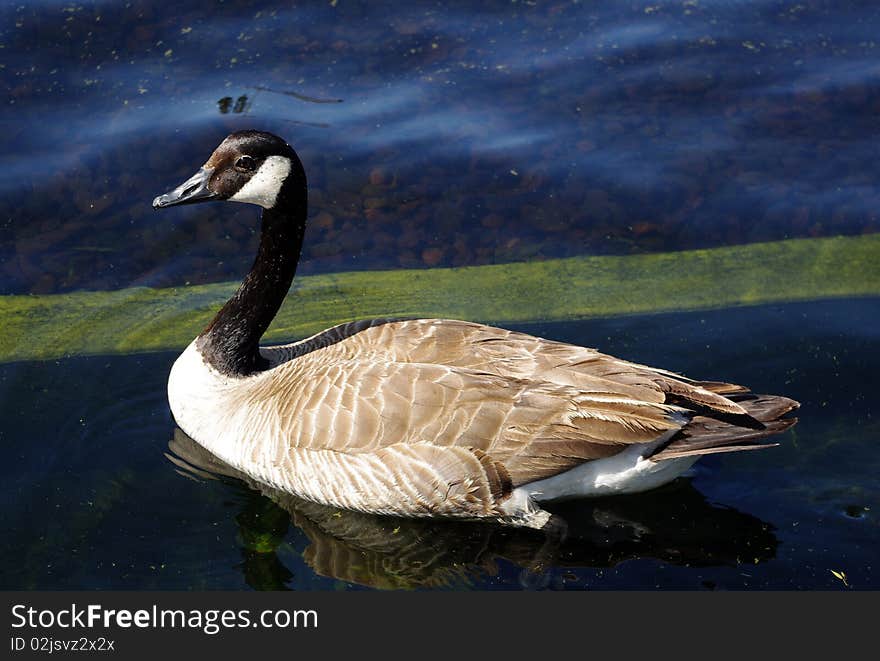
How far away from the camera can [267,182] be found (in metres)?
6.67

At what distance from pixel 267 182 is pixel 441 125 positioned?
12.5ft

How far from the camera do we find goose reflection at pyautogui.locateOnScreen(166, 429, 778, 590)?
6.04 metres

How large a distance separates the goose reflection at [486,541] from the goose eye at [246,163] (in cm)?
198

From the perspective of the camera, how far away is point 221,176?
6.67 metres

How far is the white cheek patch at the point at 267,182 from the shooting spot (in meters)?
6.62

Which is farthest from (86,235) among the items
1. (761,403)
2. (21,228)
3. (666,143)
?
(761,403)

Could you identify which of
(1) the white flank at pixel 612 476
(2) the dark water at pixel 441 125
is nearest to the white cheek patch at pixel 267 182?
(2) the dark water at pixel 441 125

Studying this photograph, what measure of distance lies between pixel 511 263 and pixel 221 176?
119 inches

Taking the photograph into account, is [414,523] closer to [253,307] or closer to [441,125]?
[253,307]

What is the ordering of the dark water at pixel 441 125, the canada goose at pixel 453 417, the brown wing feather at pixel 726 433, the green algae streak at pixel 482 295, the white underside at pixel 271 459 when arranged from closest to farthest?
the brown wing feather at pixel 726 433 → the canada goose at pixel 453 417 → the white underside at pixel 271 459 → the green algae streak at pixel 482 295 → the dark water at pixel 441 125

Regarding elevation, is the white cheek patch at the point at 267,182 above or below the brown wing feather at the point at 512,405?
above

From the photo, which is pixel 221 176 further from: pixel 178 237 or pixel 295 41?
pixel 295 41

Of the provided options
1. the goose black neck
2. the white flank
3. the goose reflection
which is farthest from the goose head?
the white flank

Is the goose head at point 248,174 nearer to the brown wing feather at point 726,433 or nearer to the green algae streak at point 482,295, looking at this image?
the green algae streak at point 482,295
